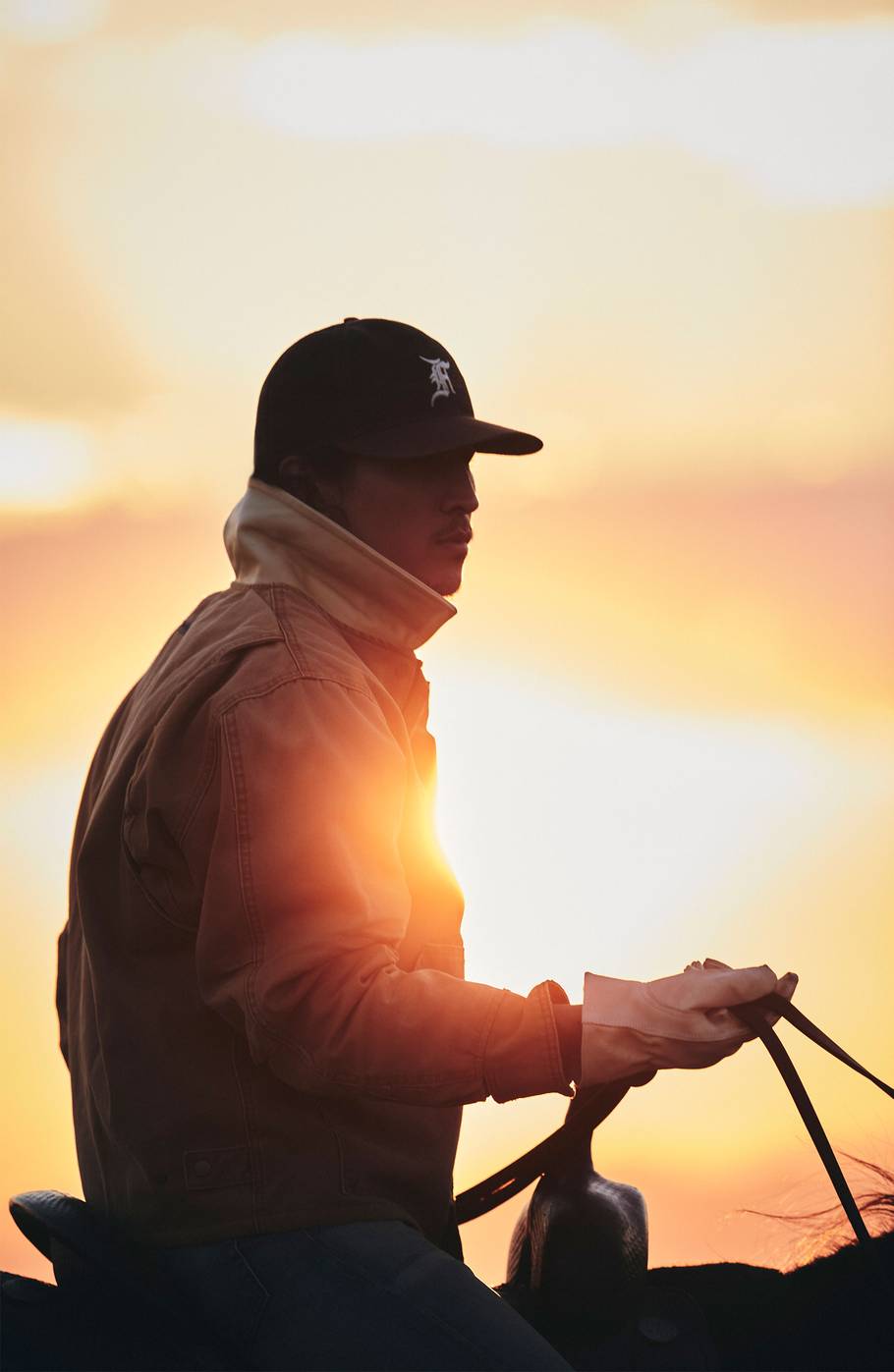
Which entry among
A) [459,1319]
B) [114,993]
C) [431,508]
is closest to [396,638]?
[431,508]

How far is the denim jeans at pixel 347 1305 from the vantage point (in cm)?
217

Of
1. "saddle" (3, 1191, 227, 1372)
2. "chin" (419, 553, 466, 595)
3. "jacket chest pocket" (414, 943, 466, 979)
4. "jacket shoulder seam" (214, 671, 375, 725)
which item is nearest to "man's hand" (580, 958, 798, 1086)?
"jacket chest pocket" (414, 943, 466, 979)

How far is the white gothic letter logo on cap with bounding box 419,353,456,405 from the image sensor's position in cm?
287

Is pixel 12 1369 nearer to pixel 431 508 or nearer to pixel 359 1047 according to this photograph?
pixel 359 1047

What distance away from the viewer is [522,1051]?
7.12 ft

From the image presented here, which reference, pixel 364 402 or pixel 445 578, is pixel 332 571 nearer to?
pixel 445 578

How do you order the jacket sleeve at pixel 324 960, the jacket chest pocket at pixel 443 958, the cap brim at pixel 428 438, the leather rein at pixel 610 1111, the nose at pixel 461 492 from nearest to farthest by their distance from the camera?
the jacket sleeve at pixel 324 960 < the leather rein at pixel 610 1111 < the jacket chest pocket at pixel 443 958 < the cap brim at pixel 428 438 < the nose at pixel 461 492

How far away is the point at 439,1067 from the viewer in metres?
2.17

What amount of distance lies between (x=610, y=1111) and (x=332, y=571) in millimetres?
1109

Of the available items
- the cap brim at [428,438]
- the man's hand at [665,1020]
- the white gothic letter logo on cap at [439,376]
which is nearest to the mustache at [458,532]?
the cap brim at [428,438]

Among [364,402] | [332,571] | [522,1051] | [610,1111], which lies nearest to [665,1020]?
[522,1051]

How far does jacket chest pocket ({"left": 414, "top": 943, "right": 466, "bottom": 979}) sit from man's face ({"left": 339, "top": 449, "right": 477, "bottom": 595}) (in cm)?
70

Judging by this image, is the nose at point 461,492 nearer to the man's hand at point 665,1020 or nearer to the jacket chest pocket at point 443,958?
the jacket chest pocket at point 443,958

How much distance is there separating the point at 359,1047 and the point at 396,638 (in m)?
0.83
